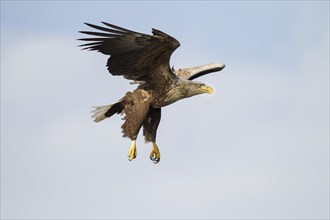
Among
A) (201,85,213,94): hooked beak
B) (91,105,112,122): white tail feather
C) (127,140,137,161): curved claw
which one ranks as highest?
(201,85,213,94): hooked beak

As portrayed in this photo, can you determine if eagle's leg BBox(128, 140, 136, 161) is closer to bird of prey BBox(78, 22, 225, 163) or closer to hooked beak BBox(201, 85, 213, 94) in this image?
bird of prey BBox(78, 22, 225, 163)

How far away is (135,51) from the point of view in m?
13.8

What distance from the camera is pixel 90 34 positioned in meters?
13.4

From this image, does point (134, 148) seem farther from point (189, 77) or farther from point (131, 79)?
point (189, 77)

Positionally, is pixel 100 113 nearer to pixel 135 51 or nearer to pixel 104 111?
pixel 104 111

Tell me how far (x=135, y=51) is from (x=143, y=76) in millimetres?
546

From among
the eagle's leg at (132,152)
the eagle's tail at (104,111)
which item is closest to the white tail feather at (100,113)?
the eagle's tail at (104,111)

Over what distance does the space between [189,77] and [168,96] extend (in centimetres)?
141

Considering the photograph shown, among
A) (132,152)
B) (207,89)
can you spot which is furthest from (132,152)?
(207,89)

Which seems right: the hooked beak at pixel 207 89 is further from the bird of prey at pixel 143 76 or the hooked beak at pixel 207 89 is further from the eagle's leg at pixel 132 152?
the eagle's leg at pixel 132 152

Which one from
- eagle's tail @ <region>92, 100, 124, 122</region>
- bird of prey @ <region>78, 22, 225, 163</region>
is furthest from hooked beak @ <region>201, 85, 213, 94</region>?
eagle's tail @ <region>92, 100, 124, 122</region>

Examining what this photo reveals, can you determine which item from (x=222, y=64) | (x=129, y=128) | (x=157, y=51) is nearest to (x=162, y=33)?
(x=157, y=51)

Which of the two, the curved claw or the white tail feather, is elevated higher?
the white tail feather

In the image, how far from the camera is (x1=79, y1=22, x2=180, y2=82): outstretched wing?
13531 mm
